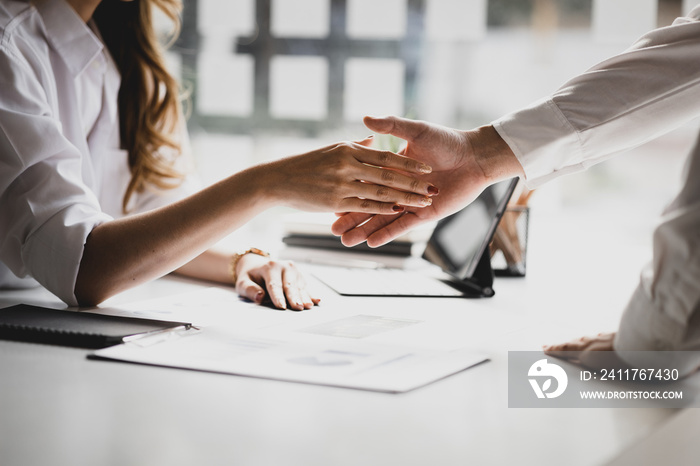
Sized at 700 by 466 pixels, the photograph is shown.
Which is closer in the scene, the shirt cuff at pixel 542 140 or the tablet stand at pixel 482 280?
the shirt cuff at pixel 542 140

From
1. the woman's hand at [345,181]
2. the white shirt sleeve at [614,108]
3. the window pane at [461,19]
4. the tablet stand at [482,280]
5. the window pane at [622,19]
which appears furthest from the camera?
the window pane at [461,19]

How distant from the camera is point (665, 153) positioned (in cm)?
218

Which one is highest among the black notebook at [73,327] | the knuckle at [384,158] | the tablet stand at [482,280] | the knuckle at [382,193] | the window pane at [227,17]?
the window pane at [227,17]

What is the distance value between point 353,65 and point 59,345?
6.48 ft

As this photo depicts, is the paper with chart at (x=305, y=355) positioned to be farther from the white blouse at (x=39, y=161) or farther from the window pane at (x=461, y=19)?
the window pane at (x=461, y=19)

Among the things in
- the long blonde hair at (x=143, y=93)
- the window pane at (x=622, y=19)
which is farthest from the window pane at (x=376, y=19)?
the long blonde hair at (x=143, y=93)

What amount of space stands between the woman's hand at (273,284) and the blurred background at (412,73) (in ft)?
3.07

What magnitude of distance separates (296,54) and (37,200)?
5.74 feet

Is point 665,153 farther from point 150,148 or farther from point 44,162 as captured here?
point 44,162

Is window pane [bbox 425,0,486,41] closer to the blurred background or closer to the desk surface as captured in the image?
the blurred background

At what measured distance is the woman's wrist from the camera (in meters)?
1.06

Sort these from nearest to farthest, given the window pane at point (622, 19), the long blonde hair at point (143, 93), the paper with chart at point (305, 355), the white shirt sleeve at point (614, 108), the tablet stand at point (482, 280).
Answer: the paper with chart at point (305, 355)
the white shirt sleeve at point (614, 108)
the tablet stand at point (482, 280)
the long blonde hair at point (143, 93)
the window pane at point (622, 19)

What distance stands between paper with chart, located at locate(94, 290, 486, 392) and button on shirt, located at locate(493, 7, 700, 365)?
0.63ft

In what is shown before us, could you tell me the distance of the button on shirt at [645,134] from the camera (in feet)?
2.09
